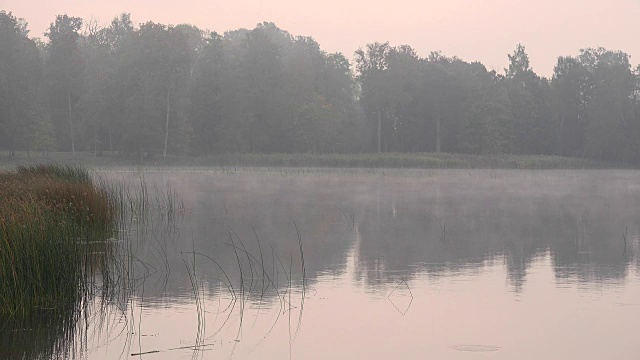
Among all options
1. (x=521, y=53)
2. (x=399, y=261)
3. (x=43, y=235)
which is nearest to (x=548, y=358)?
(x=43, y=235)

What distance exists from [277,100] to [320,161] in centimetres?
1360

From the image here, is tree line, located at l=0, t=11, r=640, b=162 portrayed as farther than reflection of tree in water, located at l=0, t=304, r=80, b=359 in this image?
Yes

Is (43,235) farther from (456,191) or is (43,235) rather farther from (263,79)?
(263,79)

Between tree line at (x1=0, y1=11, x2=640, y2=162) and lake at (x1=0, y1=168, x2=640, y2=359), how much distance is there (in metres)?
43.6

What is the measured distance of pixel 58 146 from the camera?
236 ft

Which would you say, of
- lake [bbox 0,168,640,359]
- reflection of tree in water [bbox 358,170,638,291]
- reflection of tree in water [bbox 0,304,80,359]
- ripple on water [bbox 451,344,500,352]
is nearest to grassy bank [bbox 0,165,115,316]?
reflection of tree in water [bbox 0,304,80,359]

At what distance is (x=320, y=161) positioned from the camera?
62.7 m

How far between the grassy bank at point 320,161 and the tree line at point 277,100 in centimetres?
120

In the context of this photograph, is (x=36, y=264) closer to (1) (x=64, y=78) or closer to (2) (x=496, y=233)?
(2) (x=496, y=233)

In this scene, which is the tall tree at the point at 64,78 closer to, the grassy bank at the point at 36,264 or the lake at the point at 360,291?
the lake at the point at 360,291

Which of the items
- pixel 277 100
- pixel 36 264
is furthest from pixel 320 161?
pixel 36 264

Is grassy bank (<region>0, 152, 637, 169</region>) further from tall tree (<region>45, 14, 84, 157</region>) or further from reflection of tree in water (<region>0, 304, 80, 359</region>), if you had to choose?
reflection of tree in water (<region>0, 304, 80, 359</region>)

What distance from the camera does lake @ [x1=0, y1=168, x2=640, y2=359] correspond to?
845 centimetres

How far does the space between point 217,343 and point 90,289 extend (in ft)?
8.38
